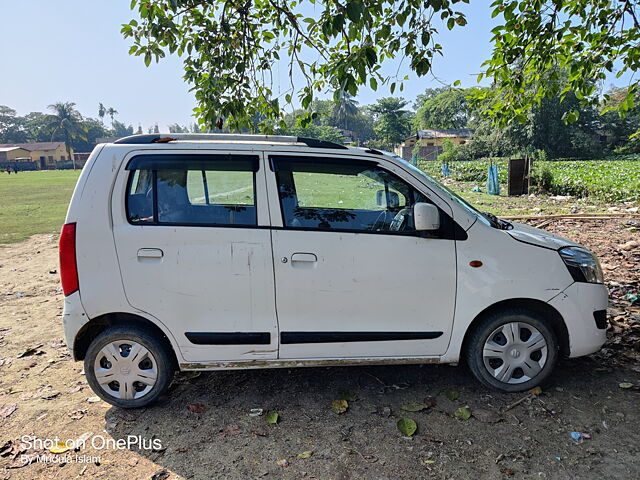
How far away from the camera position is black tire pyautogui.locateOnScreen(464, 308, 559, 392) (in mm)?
3166

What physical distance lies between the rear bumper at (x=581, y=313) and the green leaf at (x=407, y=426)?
1373 millimetres

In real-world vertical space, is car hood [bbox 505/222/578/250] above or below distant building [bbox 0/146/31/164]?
below

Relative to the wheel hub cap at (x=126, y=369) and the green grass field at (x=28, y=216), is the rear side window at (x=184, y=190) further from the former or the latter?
the green grass field at (x=28, y=216)

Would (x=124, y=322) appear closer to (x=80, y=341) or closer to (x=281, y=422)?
(x=80, y=341)

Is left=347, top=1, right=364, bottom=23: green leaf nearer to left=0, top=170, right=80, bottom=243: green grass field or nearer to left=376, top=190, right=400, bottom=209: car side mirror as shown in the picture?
left=376, top=190, right=400, bottom=209: car side mirror

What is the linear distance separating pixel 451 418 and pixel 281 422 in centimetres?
123

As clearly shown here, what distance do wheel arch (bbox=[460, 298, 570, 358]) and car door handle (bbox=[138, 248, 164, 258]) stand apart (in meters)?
2.37

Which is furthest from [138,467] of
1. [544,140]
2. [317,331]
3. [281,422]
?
[544,140]

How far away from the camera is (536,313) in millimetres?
3225

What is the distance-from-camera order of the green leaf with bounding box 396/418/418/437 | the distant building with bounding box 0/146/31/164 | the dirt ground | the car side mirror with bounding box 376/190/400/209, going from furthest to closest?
the distant building with bounding box 0/146/31/164 → the car side mirror with bounding box 376/190/400/209 → the green leaf with bounding box 396/418/418/437 → the dirt ground

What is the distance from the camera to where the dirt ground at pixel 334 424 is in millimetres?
2555

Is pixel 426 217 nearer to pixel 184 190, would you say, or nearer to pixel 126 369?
pixel 184 190

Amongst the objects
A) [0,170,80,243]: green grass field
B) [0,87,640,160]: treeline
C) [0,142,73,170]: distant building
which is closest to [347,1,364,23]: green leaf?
[0,87,640,160]: treeline

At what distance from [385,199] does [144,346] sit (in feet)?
7.05
